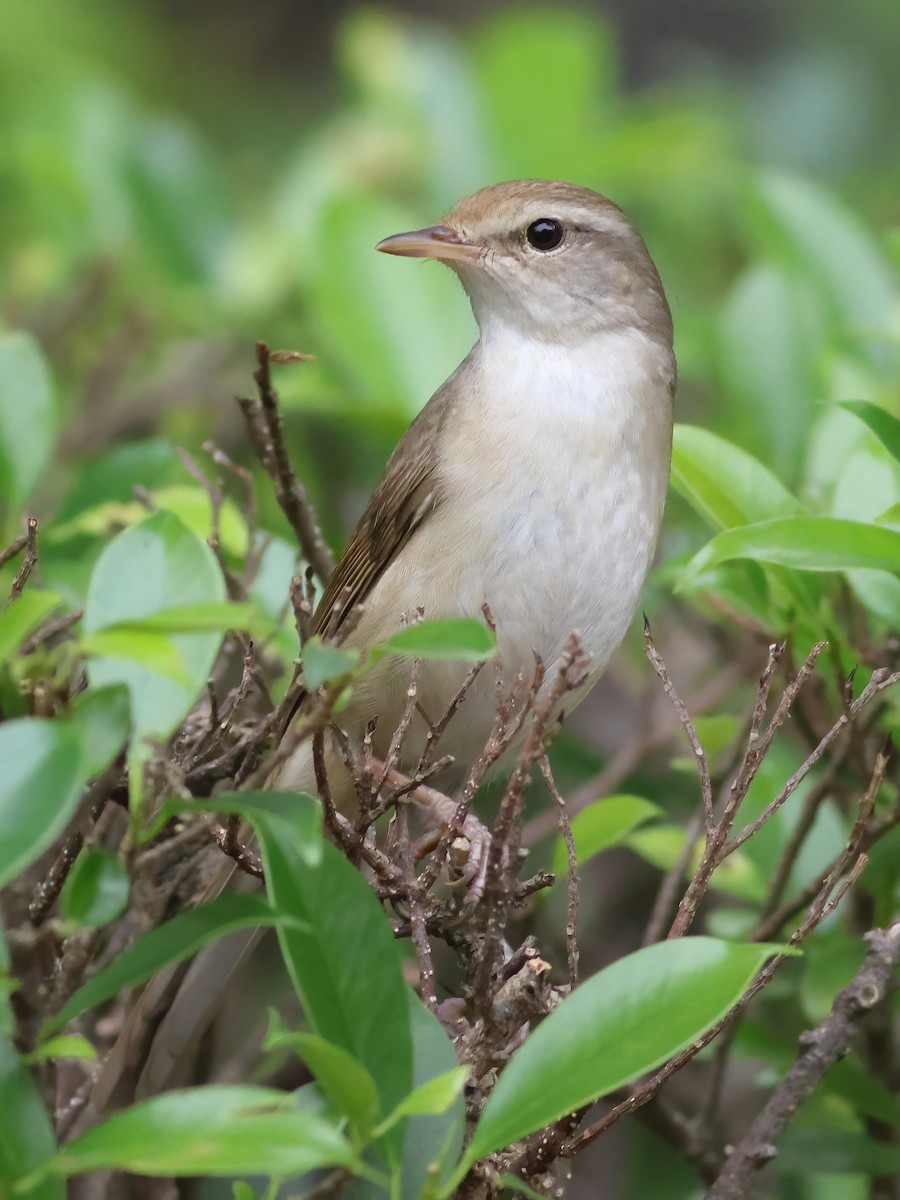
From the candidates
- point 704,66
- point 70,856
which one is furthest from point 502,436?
point 704,66

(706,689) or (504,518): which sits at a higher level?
(504,518)

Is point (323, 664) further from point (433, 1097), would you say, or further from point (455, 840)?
point (455, 840)

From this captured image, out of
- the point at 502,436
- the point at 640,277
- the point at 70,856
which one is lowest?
the point at 70,856

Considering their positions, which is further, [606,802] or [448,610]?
[448,610]

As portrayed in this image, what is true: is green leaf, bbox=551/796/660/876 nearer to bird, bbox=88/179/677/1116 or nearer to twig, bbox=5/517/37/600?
bird, bbox=88/179/677/1116

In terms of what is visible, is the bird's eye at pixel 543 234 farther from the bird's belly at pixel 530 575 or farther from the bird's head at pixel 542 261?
the bird's belly at pixel 530 575

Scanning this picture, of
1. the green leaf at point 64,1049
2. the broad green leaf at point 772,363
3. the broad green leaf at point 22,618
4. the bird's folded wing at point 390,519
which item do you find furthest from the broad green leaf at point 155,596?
the broad green leaf at point 772,363

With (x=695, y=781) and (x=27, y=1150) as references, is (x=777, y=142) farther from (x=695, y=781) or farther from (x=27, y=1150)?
(x=27, y=1150)

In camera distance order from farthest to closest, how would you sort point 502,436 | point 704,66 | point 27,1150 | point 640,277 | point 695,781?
1. point 704,66
2. point 695,781
3. point 640,277
4. point 502,436
5. point 27,1150

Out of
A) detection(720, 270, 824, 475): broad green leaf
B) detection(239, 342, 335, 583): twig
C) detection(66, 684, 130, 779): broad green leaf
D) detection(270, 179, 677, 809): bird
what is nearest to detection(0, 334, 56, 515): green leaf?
detection(239, 342, 335, 583): twig
